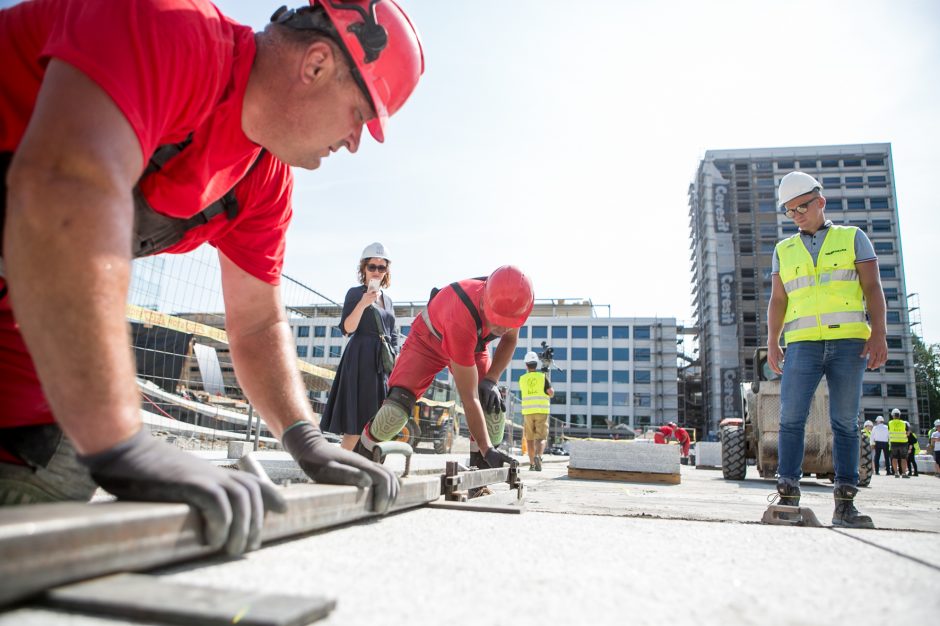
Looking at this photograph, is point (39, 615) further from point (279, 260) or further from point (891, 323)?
point (891, 323)

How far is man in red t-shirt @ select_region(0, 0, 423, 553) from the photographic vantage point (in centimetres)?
104

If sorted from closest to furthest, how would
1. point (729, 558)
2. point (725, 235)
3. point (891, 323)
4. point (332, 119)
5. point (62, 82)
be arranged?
point (62, 82)
point (729, 558)
point (332, 119)
point (891, 323)
point (725, 235)

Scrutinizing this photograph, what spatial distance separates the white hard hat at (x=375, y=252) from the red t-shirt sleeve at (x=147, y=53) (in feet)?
13.8

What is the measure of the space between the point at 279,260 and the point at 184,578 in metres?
1.43

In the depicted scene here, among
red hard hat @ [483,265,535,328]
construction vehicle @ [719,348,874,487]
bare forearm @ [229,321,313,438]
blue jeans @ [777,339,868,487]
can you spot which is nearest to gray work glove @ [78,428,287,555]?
bare forearm @ [229,321,313,438]

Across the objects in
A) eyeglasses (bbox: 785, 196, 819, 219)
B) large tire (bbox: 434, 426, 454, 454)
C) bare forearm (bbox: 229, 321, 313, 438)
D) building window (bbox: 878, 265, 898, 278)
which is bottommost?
large tire (bbox: 434, 426, 454, 454)

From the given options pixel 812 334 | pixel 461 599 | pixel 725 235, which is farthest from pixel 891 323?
pixel 461 599

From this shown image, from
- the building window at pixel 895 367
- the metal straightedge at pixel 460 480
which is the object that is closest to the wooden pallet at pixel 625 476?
the metal straightedge at pixel 460 480

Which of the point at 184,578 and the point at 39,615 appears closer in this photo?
the point at 39,615

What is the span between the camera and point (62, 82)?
3.75ft

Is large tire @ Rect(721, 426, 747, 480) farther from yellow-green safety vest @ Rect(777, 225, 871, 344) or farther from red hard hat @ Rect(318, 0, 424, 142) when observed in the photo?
red hard hat @ Rect(318, 0, 424, 142)

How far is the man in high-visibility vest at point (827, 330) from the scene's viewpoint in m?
3.72

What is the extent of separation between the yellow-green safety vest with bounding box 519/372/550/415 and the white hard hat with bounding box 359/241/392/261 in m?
6.70

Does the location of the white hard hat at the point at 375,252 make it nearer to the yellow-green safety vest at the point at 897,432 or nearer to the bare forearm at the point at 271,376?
the bare forearm at the point at 271,376
